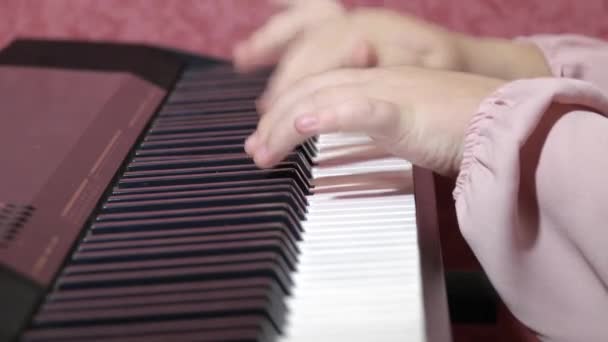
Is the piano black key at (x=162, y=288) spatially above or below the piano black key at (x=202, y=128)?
below

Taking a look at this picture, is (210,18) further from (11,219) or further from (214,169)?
(11,219)

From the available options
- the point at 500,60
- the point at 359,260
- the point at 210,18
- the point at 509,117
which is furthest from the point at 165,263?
the point at 210,18

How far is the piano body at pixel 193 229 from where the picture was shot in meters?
0.47

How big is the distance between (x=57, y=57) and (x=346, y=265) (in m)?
0.46

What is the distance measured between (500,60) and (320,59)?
0.20 metres

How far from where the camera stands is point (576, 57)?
0.78 metres

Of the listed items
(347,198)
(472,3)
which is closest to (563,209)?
(347,198)

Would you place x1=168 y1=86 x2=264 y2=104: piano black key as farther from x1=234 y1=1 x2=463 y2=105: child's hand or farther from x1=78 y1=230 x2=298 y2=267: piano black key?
x1=78 y1=230 x2=298 y2=267: piano black key

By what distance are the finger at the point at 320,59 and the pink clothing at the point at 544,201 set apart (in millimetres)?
175

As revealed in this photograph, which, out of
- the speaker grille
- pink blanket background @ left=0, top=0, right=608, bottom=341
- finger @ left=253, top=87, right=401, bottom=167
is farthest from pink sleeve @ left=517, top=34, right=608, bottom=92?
the speaker grille

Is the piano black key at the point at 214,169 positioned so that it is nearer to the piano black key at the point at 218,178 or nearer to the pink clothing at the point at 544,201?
the piano black key at the point at 218,178

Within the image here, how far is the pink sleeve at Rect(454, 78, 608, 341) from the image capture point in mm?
537

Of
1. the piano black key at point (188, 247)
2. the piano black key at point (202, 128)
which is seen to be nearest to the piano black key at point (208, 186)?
the piano black key at point (188, 247)

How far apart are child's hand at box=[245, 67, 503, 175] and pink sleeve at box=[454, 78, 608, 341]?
30 mm
